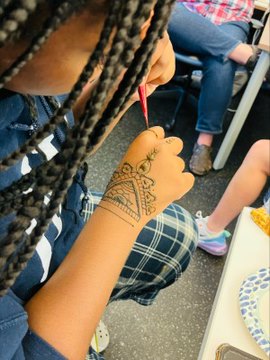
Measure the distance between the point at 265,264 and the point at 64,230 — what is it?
0.40 m

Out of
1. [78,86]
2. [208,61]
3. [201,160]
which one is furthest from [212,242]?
[78,86]

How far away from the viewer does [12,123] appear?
0.63 m

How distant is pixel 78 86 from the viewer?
449mm

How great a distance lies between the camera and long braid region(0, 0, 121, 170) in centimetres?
42

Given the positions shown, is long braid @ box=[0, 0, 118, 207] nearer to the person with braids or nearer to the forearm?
the person with braids

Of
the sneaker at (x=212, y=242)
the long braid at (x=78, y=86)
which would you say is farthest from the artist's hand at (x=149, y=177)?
the sneaker at (x=212, y=242)

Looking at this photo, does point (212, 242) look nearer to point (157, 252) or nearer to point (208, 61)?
point (157, 252)

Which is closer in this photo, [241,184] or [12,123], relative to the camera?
[12,123]

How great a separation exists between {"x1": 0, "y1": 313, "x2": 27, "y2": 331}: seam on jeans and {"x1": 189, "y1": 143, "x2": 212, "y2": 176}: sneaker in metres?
1.50

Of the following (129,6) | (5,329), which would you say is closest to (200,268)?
(5,329)

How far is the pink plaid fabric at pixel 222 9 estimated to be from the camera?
212 centimetres

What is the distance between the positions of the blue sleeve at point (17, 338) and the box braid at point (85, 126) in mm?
62

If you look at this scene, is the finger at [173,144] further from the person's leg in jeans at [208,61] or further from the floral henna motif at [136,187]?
the person's leg in jeans at [208,61]

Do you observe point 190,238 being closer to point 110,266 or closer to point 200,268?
point 110,266
